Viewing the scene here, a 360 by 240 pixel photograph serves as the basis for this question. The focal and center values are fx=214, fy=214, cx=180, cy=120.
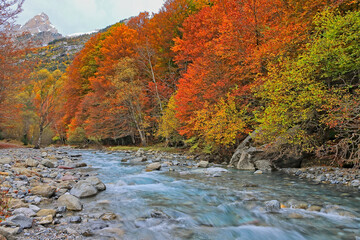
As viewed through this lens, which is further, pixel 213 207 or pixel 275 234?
pixel 213 207

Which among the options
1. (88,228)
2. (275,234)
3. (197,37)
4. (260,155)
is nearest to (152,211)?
(88,228)

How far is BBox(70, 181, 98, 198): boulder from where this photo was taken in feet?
19.3

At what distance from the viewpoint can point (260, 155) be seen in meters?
10.7

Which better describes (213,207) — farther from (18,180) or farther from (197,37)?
(197,37)

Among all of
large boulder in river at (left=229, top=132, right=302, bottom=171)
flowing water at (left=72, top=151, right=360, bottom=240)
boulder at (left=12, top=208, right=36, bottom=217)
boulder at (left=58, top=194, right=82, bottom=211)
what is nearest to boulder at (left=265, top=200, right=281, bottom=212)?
flowing water at (left=72, top=151, right=360, bottom=240)

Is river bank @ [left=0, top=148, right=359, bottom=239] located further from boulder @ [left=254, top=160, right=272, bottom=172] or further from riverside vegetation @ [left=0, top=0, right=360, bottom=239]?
boulder @ [left=254, top=160, right=272, bottom=172]

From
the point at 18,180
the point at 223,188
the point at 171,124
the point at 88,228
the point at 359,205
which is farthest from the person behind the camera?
the point at 171,124

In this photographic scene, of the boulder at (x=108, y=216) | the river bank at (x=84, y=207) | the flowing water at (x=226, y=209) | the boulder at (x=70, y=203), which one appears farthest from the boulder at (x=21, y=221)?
the flowing water at (x=226, y=209)

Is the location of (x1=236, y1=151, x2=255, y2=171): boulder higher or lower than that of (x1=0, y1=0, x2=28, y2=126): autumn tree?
lower

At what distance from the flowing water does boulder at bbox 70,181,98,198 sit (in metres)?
0.26

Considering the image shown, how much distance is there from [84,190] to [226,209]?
12.8ft

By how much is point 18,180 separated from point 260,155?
9825 millimetres

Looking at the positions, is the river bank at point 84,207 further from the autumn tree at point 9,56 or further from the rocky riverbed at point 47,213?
the autumn tree at point 9,56

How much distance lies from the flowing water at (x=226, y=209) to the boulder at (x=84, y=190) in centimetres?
26
